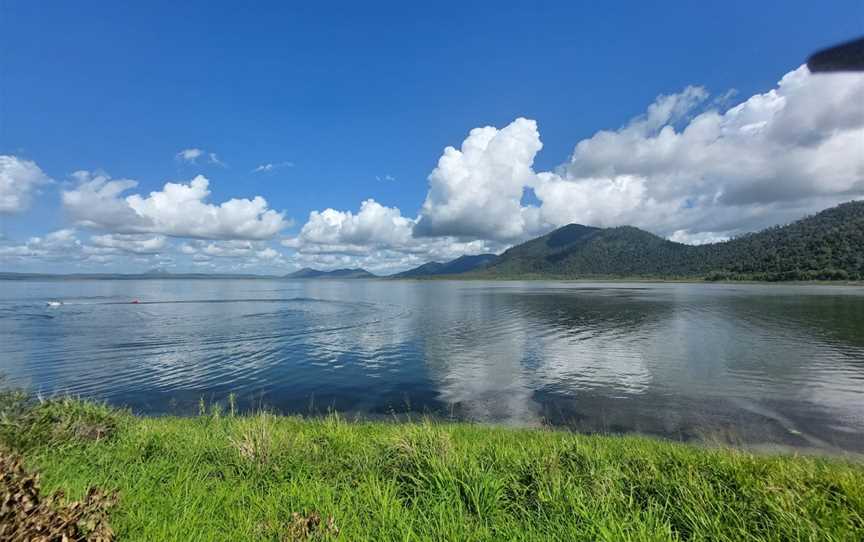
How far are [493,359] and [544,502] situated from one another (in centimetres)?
2789

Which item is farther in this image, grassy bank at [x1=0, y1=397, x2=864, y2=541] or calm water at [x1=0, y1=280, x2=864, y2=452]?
calm water at [x1=0, y1=280, x2=864, y2=452]

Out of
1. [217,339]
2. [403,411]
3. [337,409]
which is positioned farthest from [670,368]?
[217,339]

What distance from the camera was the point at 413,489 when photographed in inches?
306

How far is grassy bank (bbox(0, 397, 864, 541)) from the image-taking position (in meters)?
6.03

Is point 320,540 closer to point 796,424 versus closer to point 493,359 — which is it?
point 796,424

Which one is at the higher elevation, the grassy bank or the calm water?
the grassy bank

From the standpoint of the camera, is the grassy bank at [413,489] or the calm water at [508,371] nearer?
the grassy bank at [413,489]

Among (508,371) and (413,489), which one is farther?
(508,371)

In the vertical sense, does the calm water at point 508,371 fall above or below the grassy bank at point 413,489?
below

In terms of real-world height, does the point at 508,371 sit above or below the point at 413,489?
below

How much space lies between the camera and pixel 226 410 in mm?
22047

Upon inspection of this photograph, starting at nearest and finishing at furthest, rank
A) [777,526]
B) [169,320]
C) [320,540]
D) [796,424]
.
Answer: [320,540] → [777,526] → [796,424] → [169,320]

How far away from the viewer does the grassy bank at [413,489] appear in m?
6.03

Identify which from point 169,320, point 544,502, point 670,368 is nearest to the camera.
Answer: point 544,502
